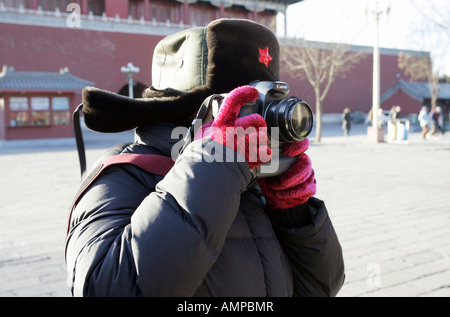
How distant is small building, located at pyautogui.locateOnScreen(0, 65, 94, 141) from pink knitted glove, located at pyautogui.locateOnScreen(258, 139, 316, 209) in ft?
56.6

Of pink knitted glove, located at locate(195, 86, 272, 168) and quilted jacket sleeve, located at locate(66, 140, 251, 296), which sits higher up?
pink knitted glove, located at locate(195, 86, 272, 168)

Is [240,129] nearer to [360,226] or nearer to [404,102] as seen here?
[360,226]

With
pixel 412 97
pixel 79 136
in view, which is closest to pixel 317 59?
pixel 412 97

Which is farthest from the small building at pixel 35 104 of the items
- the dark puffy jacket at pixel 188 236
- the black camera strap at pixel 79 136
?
the dark puffy jacket at pixel 188 236

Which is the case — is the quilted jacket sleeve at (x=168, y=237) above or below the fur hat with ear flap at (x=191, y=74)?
below

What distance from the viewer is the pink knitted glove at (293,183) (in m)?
1.06

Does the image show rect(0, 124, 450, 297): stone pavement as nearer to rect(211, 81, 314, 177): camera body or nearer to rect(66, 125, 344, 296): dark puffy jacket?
rect(66, 125, 344, 296): dark puffy jacket

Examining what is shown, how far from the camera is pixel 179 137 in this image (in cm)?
110

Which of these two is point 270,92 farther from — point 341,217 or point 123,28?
point 123,28

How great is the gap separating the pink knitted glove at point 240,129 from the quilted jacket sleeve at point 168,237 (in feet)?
0.09

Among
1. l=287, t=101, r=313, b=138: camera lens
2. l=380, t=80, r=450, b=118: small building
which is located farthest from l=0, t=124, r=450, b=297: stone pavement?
l=380, t=80, r=450, b=118: small building

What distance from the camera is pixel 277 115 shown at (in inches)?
38.7

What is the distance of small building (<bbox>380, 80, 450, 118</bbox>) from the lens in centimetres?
3231

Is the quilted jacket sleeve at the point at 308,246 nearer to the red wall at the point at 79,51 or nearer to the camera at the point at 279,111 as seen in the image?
the camera at the point at 279,111
